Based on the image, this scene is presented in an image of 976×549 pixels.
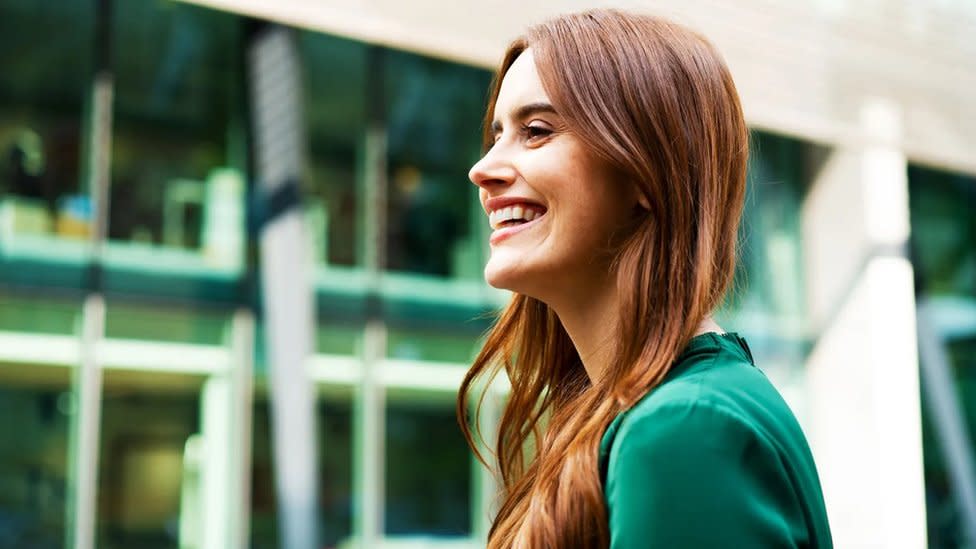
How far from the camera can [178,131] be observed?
35.1 ft

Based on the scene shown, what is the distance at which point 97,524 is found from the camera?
9.52 m

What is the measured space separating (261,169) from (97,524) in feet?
11.6

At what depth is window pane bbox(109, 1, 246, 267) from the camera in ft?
34.1

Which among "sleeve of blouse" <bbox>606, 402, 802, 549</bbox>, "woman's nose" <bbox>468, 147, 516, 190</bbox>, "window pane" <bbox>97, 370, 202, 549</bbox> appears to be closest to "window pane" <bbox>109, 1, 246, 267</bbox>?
"window pane" <bbox>97, 370, 202, 549</bbox>

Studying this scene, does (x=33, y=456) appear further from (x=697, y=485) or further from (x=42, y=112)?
(x=697, y=485)

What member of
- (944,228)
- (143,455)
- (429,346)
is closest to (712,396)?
(143,455)

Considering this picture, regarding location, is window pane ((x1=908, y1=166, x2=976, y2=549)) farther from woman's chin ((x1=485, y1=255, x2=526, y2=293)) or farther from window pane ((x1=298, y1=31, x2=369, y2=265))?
woman's chin ((x1=485, y1=255, x2=526, y2=293))

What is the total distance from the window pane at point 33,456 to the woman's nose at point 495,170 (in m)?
8.79

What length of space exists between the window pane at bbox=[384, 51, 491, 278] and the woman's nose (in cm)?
1019

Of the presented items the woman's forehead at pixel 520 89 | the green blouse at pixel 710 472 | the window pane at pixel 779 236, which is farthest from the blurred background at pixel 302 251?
the green blouse at pixel 710 472

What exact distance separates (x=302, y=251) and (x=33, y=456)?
295 cm

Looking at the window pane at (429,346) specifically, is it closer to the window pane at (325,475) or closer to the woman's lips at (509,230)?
the window pane at (325,475)

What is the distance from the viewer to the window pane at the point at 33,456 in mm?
9250

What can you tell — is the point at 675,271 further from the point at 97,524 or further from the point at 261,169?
the point at 261,169
